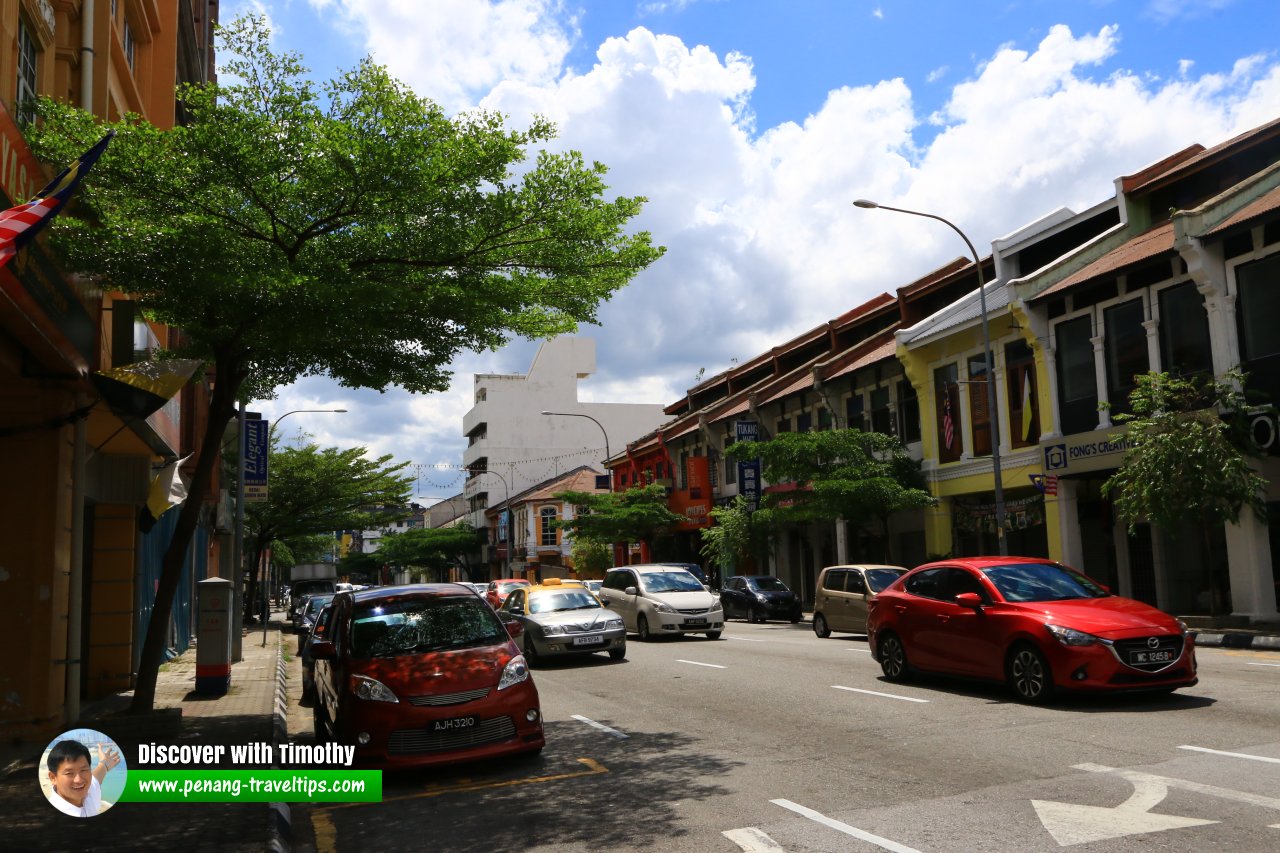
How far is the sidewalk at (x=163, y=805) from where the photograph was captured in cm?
675

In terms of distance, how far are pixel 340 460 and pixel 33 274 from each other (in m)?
34.5

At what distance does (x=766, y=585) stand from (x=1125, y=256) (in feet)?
48.7

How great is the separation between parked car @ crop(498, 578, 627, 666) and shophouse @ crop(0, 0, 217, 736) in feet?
20.5

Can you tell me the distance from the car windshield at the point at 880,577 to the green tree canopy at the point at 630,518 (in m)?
24.2

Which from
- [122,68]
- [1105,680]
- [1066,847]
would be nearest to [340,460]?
[122,68]

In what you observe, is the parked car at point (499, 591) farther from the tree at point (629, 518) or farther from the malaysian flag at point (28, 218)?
the malaysian flag at point (28, 218)

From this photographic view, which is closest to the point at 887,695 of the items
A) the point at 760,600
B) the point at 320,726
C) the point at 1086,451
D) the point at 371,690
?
the point at 371,690

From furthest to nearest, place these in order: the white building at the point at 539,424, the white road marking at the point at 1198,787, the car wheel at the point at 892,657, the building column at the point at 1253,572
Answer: the white building at the point at 539,424, the building column at the point at 1253,572, the car wheel at the point at 892,657, the white road marking at the point at 1198,787

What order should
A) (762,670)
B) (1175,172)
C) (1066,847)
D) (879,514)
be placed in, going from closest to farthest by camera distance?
1. (1066,847)
2. (762,670)
3. (1175,172)
4. (879,514)

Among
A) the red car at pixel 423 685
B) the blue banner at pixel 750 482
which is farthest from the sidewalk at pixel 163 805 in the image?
the blue banner at pixel 750 482

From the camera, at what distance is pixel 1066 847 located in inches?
232

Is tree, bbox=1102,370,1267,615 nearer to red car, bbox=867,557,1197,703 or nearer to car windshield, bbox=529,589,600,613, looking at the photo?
red car, bbox=867,557,1197,703

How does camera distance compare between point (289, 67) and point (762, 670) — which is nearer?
point (289, 67)

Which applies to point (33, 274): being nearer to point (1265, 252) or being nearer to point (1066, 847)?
point (1066, 847)
